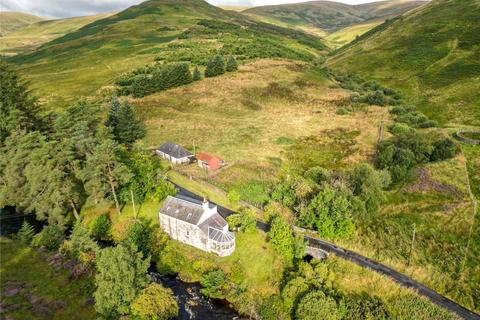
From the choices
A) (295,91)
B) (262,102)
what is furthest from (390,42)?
(262,102)

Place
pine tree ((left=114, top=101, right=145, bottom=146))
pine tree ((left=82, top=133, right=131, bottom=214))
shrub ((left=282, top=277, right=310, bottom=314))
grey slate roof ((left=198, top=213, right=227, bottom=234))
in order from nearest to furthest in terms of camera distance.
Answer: shrub ((left=282, top=277, right=310, bottom=314)), grey slate roof ((left=198, top=213, right=227, bottom=234)), pine tree ((left=82, top=133, right=131, bottom=214)), pine tree ((left=114, top=101, right=145, bottom=146))

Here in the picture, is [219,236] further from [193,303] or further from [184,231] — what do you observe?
[193,303]

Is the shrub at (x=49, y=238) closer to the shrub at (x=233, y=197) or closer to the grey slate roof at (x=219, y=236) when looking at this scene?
the grey slate roof at (x=219, y=236)

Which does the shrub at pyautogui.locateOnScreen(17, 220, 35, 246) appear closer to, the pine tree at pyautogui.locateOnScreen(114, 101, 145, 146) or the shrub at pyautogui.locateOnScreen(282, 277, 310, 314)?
the pine tree at pyautogui.locateOnScreen(114, 101, 145, 146)

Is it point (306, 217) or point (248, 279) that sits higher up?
point (306, 217)

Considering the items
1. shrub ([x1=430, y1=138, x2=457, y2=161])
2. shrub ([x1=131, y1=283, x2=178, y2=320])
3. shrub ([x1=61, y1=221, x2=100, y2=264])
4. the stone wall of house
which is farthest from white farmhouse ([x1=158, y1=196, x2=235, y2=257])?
shrub ([x1=430, y1=138, x2=457, y2=161])

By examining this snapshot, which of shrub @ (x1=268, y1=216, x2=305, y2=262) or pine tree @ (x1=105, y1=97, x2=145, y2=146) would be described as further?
pine tree @ (x1=105, y1=97, x2=145, y2=146)

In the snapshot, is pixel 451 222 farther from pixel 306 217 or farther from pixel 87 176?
pixel 87 176

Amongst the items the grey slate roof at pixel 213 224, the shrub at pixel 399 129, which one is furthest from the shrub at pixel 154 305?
the shrub at pixel 399 129
